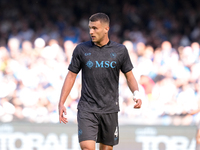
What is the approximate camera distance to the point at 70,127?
6.16m

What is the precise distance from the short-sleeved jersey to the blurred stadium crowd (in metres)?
1.63

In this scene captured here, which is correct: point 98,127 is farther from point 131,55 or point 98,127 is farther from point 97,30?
point 131,55

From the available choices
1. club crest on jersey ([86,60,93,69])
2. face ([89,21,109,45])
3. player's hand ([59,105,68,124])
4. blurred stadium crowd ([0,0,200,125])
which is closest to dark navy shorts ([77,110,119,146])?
player's hand ([59,105,68,124])

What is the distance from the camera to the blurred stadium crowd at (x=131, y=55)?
271 inches

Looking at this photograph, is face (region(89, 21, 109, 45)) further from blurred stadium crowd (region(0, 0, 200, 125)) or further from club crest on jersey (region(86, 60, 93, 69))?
blurred stadium crowd (region(0, 0, 200, 125))

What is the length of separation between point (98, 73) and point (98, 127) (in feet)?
1.84

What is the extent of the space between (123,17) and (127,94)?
4.12 meters

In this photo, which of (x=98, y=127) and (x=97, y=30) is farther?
(x=98, y=127)

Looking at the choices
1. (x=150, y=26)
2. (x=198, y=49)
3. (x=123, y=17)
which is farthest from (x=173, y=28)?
(x=198, y=49)

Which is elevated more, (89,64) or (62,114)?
(89,64)

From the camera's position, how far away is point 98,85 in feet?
12.3

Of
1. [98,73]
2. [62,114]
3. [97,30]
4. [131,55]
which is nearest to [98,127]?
[62,114]

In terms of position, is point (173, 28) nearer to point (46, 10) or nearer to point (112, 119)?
point (46, 10)

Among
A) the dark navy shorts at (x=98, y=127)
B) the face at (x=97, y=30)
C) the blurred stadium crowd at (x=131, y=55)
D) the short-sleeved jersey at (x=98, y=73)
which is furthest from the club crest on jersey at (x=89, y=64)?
the blurred stadium crowd at (x=131, y=55)
